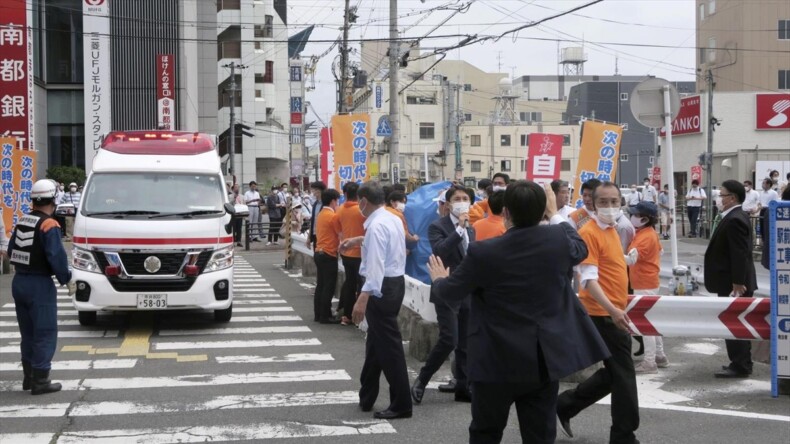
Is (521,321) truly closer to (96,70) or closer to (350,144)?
(350,144)

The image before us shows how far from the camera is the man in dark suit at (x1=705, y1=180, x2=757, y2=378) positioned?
9.25 m

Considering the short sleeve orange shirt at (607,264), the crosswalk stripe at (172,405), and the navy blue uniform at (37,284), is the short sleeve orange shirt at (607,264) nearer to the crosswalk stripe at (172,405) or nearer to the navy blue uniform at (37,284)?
the crosswalk stripe at (172,405)

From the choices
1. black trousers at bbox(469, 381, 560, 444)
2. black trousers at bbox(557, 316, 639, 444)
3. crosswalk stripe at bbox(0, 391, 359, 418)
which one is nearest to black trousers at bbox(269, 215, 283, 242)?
crosswalk stripe at bbox(0, 391, 359, 418)

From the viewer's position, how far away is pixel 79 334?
42.1ft

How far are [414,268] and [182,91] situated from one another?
35541 mm

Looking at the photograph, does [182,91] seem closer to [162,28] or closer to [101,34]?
[162,28]

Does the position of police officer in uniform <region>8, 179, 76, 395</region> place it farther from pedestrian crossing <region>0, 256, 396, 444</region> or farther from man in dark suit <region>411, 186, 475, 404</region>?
man in dark suit <region>411, 186, 475, 404</region>

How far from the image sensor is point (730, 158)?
45188mm

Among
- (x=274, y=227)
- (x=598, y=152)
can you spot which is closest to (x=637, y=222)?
(x=598, y=152)

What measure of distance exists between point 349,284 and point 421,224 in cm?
194

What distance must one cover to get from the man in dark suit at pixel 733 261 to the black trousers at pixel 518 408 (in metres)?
4.78

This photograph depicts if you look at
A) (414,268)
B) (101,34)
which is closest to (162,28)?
(101,34)

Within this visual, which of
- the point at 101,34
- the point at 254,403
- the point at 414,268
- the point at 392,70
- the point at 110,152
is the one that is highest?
the point at 101,34

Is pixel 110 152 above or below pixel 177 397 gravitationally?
above
